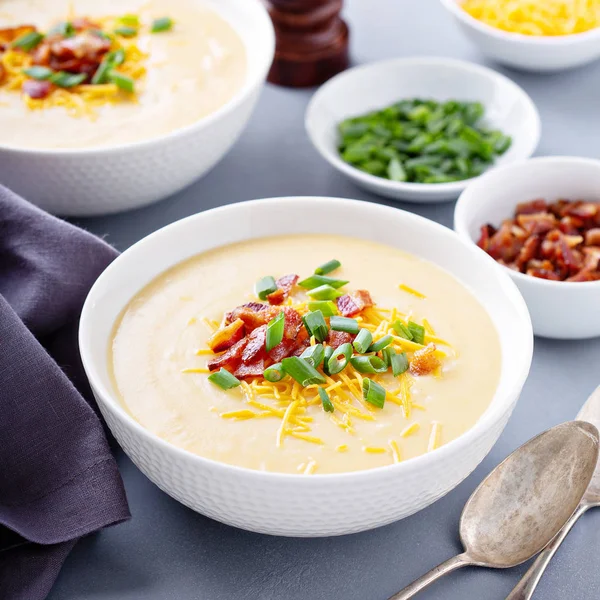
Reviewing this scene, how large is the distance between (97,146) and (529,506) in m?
1.22

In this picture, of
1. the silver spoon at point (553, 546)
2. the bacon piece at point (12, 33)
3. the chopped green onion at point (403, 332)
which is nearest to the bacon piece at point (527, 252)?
the silver spoon at point (553, 546)

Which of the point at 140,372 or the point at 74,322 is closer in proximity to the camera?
the point at 140,372

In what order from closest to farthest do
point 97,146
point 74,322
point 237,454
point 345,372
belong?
point 237,454
point 345,372
point 74,322
point 97,146

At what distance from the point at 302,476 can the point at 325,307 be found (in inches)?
15.9

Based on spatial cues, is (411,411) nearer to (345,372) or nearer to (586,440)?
(345,372)

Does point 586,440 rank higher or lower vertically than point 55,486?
higher

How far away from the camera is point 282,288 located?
168 centimetres

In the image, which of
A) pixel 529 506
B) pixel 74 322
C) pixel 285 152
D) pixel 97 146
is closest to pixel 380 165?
pixel 285 152

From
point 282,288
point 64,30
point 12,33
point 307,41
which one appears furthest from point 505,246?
point 12,33

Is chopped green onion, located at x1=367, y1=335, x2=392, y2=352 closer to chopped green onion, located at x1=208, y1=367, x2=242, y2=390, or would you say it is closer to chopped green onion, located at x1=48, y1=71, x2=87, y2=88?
chopped green onion, located at x1=208, y1=367, x2=242, y2=390

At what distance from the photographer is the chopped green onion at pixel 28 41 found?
2336 millimetres

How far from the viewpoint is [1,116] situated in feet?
7.01

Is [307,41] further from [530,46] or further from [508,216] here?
[508,216]

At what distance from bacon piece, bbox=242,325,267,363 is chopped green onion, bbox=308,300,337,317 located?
0.11 meters
